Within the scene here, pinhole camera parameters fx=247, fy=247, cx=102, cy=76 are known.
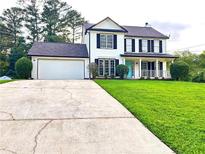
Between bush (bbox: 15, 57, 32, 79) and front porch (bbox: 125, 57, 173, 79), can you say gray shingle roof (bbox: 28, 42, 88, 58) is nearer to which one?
bush (bbox: 15, 57, 32, 79)

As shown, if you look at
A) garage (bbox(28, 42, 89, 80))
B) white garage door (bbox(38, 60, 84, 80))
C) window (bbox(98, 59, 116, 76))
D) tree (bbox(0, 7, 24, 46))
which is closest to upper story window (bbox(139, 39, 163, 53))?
window (bbox(98, 59, 116, 76))

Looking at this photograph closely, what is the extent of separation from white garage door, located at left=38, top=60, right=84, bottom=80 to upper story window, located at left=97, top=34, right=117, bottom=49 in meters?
2.55

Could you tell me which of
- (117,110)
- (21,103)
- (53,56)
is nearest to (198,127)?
(117,110)

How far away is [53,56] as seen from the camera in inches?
920

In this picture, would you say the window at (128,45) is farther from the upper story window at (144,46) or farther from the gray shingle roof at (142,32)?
the upper story window at (144,46)

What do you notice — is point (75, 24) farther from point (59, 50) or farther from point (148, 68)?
point (148, 68)

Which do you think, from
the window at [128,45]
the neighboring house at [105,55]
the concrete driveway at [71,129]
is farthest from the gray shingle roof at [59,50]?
the concrete driveway at [71,129]

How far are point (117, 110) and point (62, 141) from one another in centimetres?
299

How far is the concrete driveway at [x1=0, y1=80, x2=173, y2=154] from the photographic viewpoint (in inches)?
187

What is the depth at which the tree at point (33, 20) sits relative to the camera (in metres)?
40.4

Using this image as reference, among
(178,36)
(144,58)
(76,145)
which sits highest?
(178,36)

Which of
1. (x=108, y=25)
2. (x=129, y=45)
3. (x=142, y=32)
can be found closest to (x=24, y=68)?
(x=108, y=25)

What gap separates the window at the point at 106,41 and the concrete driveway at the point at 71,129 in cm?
1635

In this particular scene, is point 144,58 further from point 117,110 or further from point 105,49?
point 117,110
